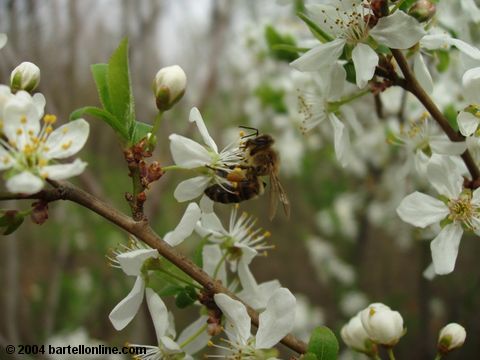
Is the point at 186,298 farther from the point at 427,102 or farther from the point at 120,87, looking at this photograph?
the point at 427,102

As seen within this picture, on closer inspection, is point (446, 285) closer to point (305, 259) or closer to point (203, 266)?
point (305, 259)

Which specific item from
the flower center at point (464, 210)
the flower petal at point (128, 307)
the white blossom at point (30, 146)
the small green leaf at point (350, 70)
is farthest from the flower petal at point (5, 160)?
the flower center at point (464, 210)

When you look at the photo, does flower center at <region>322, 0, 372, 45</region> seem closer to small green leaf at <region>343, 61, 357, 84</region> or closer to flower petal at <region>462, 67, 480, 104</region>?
small green leaf at <region>343, 61, 357, 84</region>

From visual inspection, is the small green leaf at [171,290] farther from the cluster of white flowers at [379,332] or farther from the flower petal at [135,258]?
the cluster of white flowers at [379,332]

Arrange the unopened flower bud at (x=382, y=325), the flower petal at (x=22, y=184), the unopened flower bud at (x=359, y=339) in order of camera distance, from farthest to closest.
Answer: the unopened flower bud at (x=359, y=339), the unopened flower bud at (x=382, y=325), the flower petal at (x=22, y=184)

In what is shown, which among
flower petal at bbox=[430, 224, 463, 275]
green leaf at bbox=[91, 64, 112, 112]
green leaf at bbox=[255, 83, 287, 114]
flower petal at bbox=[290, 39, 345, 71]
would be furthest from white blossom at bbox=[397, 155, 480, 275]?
green leaf at bbox=[255, 83, 287, 114]

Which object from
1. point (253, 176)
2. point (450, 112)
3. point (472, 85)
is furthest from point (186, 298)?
point (450, 112)

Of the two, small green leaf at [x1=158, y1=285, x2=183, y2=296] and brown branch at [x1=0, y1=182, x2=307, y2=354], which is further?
small green leaf at [x1=158, y1=285, x2=183, y2=296]
